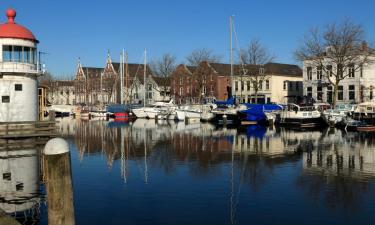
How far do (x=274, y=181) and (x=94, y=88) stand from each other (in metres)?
114

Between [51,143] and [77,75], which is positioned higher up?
[77,75]

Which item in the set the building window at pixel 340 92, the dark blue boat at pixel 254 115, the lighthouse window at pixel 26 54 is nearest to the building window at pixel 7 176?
the lighthouse window at pixel 26 54

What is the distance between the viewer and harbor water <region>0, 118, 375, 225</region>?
14.3 meters

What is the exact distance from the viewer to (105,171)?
77.0ft

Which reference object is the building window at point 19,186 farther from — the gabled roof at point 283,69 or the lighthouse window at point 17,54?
the gabled roof at point 283,69

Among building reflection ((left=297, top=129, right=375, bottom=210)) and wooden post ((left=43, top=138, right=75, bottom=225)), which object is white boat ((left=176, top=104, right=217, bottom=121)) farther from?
wooden post ((left=43, top=138, right=75, bottom=225))

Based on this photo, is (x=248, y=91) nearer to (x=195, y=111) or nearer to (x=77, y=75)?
(x=195, y=111)

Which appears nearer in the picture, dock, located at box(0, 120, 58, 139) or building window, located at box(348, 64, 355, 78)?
dock, located at box(0, 120, 58, 139)

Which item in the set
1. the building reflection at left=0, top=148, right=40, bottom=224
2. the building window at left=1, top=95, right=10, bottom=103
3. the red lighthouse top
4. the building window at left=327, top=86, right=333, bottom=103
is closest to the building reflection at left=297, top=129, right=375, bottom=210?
the building reflection at left=0, top=148, right=40, bottom=224

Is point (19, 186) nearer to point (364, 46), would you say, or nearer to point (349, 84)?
point (364, 46)

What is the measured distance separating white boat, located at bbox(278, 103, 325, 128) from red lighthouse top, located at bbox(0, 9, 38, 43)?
3397 centimetres

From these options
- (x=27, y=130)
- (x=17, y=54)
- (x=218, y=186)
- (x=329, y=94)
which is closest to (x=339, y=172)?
(x=218, y=186)

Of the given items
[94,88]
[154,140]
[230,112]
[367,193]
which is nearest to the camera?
[367,193]

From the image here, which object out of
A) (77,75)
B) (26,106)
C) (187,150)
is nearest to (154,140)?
(187,150)
